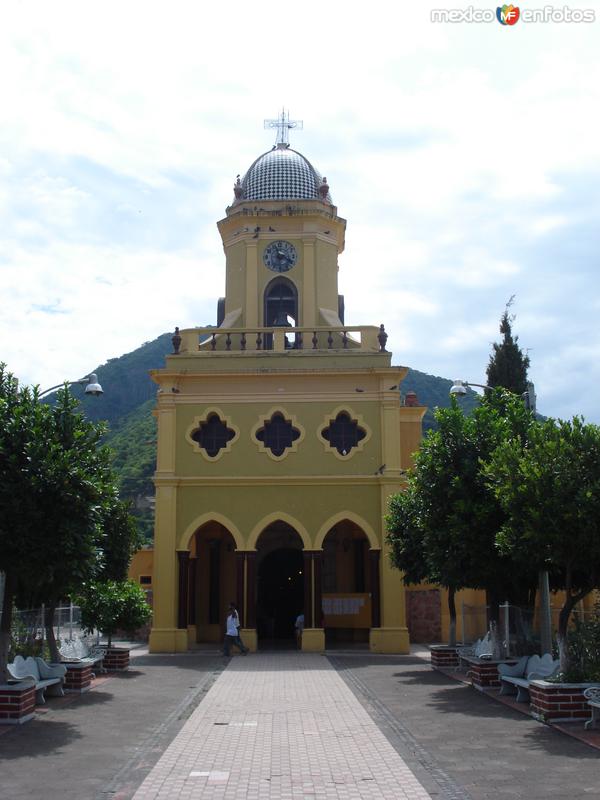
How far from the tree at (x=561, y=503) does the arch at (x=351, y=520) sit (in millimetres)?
11872

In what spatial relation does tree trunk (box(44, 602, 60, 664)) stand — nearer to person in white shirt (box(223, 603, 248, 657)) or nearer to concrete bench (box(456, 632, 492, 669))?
person in white shirt (box(223, 603, 248, 657))

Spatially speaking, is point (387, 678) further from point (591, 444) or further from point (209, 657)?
point (591, 444)

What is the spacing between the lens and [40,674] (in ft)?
49.6

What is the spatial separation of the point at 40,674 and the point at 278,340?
14277 mm

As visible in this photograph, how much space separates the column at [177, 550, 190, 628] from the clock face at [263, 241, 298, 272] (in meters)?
9.95

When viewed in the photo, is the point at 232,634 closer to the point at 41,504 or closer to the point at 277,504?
the point at 277,504

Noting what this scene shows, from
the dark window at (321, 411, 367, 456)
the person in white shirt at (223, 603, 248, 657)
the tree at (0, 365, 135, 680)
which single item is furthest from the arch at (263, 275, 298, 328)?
the tree at (0, 365, 135, 680)

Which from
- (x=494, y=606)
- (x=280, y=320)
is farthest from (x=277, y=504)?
(x=494, y=606)

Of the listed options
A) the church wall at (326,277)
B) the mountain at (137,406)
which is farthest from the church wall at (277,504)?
the mountain at (137,406)

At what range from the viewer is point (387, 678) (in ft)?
61.8

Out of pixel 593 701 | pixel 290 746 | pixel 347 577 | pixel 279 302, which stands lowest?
pixel 290 746

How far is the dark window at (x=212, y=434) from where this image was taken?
2683 centimetres

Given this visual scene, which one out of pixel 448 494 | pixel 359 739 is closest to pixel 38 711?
pixel 359 739

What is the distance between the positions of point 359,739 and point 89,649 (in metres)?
9.97
